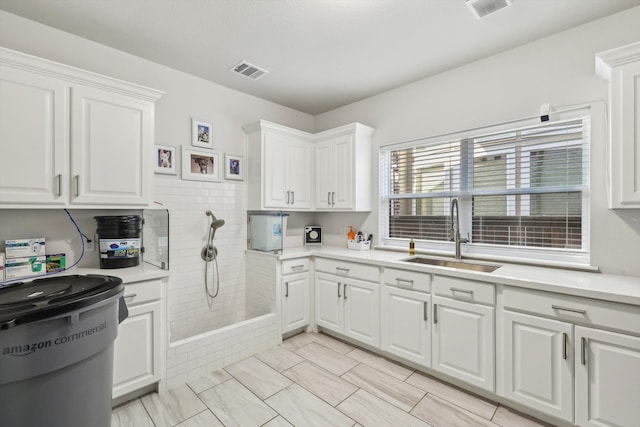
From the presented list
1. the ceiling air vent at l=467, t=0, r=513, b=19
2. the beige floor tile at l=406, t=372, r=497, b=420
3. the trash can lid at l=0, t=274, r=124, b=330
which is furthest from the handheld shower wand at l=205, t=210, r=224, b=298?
the ceiling air vent at l=467, t=0, r=513, b=19

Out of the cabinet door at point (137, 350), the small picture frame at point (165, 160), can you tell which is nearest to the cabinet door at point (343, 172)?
the small picture frame at point (165, 160)

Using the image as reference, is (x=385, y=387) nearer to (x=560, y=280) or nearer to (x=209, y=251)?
(x=560, y=280)

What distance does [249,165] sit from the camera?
10.8 feet

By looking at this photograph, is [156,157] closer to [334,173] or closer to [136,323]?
[136,323]

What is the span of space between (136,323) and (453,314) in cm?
223

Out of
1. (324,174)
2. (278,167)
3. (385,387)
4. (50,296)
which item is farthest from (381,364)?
(50,296)

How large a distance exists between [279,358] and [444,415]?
1.39 metres

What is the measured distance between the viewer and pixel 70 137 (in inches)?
77.0

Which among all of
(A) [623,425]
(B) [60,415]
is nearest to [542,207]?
(A) [623,425]

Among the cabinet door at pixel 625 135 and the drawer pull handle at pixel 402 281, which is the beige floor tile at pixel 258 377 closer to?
→ the drawer pull handle at pixel 402 281

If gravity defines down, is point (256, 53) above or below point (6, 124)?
above

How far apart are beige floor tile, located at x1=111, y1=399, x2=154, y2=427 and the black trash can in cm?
48

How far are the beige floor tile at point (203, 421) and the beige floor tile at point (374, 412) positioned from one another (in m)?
0.80

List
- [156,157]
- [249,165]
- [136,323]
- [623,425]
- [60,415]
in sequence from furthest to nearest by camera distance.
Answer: [249,165]
[156,157]
[136,323]
[623,425]
[60,415]
